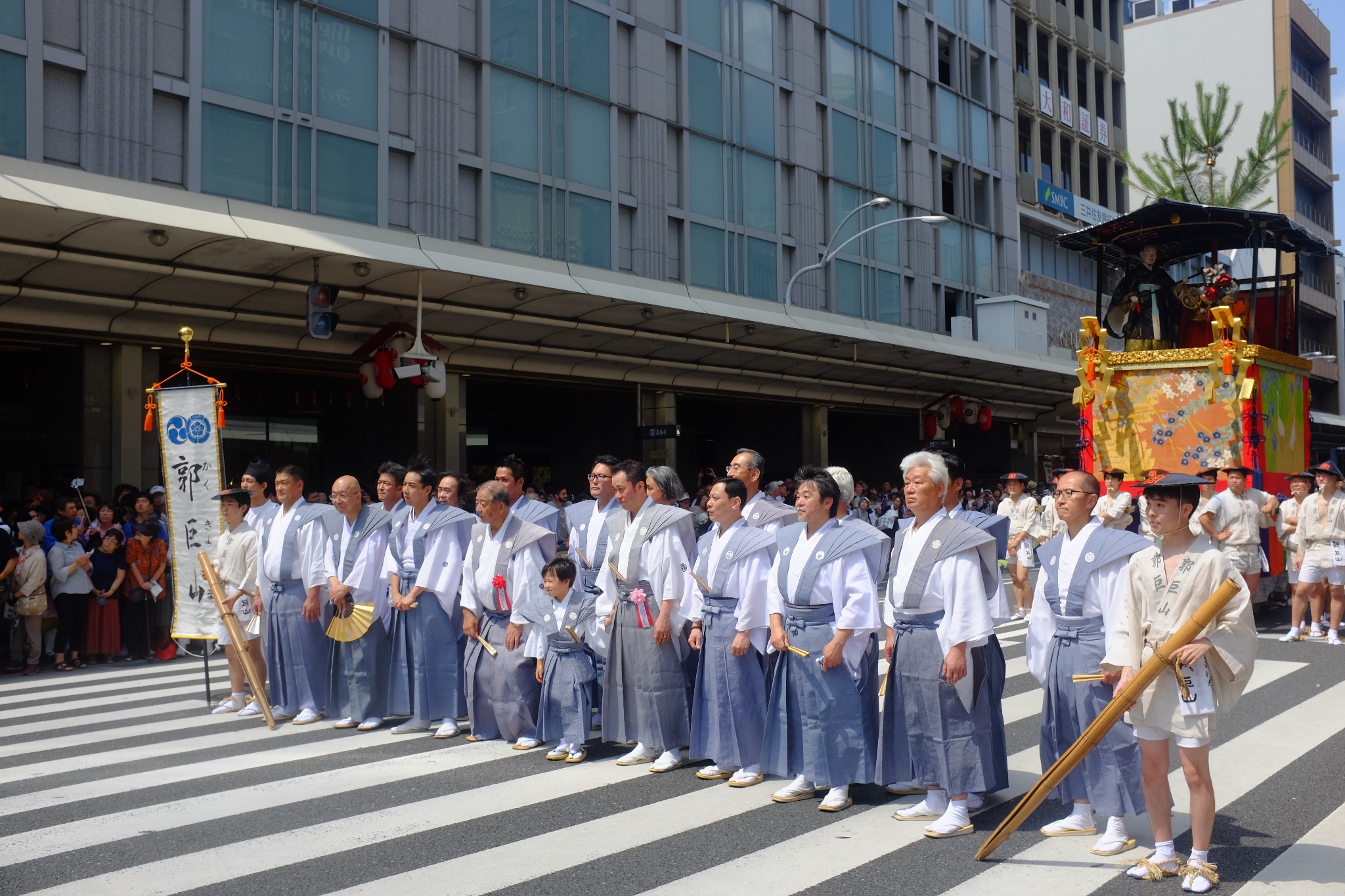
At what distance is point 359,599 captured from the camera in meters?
8.23

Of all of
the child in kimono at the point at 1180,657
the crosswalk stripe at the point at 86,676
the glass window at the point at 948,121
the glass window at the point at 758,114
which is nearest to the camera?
the child in kimono at the point at 1180,657

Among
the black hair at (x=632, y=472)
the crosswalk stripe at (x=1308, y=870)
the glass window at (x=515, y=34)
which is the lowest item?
the crosswalk stripe at (x=1308, y=870)

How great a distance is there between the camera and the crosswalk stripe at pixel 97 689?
9.59m

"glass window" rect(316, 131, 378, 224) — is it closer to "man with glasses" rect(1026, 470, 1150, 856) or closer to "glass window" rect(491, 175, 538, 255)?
"glass window" rect(491, 175, 538, 255)

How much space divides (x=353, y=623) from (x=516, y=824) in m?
3.05

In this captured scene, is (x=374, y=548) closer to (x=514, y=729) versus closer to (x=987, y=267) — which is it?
(x=514, y=729)

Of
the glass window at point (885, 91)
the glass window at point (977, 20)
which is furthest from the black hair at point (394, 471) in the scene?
the glass window at point (977, 20)

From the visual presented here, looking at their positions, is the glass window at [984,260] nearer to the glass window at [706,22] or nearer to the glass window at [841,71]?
the glass window at [841,71]

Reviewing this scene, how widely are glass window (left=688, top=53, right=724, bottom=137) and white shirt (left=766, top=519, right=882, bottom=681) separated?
20.5m

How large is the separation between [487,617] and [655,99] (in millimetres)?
18428

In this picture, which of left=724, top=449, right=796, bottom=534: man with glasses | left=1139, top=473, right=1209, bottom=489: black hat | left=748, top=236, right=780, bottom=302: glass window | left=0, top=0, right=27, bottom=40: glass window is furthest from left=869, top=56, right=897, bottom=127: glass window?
left=1139, top=473, right=1209, bottom=489: black hat

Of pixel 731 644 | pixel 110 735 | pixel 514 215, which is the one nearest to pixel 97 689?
pixel 110 735

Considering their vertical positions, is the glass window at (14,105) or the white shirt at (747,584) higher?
the glass window at (14,105)

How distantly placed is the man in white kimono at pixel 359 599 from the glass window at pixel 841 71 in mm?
23837
